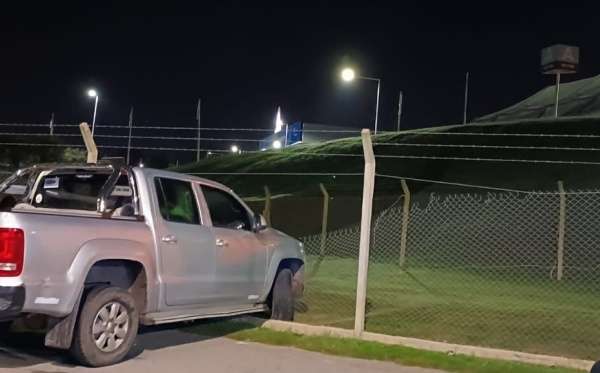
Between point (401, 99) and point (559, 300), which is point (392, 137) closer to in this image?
point (401, 99)

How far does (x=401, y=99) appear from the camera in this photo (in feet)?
177

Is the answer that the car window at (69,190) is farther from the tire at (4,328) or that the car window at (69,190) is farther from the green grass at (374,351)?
the green grass at (374,351)

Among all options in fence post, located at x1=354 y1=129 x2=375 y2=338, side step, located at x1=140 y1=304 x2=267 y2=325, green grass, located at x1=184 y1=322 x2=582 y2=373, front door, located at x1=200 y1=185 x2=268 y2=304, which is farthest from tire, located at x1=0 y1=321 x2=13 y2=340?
fence post, located at x1=354 y1=129 x2=375 y2=338

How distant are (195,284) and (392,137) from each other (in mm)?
35827

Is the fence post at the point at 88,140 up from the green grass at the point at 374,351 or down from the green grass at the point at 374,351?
up

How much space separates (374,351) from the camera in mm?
7469

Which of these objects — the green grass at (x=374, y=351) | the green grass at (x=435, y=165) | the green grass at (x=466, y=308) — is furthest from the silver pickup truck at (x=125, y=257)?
the green grass at (x=435, y=165)

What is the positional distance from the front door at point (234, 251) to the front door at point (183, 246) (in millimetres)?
186

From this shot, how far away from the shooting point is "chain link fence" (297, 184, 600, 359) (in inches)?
353

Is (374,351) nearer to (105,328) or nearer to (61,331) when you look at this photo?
(105,328)

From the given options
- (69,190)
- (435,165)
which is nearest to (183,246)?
(69,190)

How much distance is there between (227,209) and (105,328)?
2.39 metres

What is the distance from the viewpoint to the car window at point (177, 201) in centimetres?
723

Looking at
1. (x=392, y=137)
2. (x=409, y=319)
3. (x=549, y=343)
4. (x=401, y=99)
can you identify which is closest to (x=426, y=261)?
(x=409, y=319)
